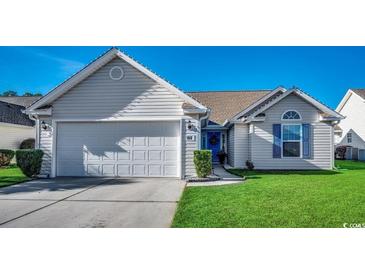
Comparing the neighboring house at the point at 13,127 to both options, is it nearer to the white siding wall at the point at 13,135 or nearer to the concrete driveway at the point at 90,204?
the white siding wall at the point at 13,135

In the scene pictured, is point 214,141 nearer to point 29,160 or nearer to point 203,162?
point 203,162

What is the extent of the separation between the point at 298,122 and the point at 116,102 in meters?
8.85

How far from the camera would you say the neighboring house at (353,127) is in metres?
20.7

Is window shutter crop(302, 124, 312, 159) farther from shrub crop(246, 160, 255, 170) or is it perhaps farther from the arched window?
shrub crop(246, 160, 255, 170)

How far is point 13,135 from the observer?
17047 mm

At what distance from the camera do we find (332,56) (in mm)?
9180

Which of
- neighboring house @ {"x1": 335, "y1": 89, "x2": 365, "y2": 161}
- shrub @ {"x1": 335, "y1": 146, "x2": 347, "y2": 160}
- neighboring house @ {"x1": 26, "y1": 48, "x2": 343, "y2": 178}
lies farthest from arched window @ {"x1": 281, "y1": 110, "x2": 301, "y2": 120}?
shrub @ {"x1": 335, "y1": 146, "x2": 347, "y2": 160}

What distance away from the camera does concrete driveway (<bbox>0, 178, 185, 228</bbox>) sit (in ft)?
14.8

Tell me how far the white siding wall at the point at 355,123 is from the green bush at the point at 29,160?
917 inches

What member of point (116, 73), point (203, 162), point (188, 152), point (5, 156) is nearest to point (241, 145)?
point (188, 152)

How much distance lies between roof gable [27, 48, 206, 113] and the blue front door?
8296mm

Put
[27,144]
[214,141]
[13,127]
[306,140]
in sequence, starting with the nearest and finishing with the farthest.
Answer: [306,140] < [13,127] < [214,141] < [27,144]
